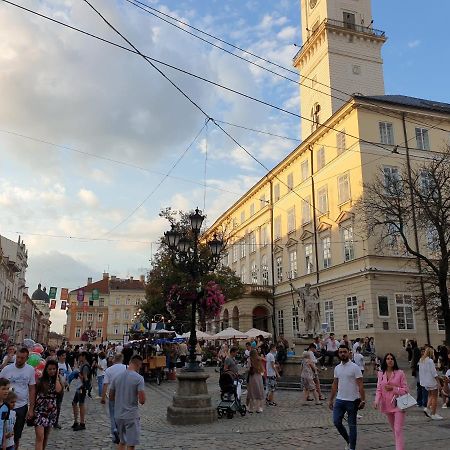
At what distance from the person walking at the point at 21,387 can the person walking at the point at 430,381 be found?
9.25m

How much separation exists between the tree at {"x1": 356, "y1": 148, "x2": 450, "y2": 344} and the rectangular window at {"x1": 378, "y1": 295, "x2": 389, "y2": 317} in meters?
2.43

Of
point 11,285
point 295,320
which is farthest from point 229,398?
point 11,285

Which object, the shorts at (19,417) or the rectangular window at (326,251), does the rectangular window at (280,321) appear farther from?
the shorts at (19,417)

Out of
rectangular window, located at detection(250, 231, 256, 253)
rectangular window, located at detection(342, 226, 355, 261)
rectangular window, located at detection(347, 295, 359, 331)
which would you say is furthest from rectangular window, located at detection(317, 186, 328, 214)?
rectangular window, located at detection(250, 231, 256, 253)

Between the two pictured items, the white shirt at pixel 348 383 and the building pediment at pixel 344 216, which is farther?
the building pediment at pixel 344 216

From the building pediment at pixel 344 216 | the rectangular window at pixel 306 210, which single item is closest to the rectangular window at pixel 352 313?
the building pediment at pixel 344 216

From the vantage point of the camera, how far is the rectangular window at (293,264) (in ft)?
140

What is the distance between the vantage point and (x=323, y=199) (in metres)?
38.0

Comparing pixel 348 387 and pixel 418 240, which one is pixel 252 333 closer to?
pixel 418 240

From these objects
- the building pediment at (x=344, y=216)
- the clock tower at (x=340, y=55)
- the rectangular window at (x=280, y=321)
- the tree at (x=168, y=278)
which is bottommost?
the rectangular window at (x=280, y=321)

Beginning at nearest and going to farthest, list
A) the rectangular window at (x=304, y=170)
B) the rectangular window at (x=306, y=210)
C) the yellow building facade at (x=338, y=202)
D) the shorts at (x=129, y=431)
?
1. the shorts at (x=129, y=431)
2. the yellow building facade at (x=338, y=202)
3. the rectangular window at (x=306, y=210)
4. the rectangular window at (x=304, y=170)

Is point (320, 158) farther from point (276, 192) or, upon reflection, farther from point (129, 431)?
point (129, 431)

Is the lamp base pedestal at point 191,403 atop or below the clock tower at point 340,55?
below

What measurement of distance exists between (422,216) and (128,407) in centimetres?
2296
